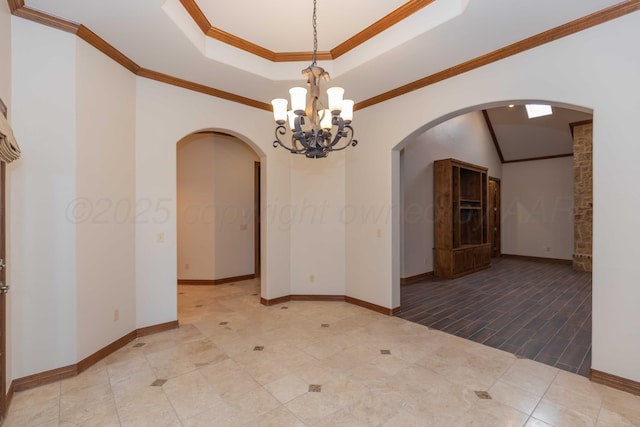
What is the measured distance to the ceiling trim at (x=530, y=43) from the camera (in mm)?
2365

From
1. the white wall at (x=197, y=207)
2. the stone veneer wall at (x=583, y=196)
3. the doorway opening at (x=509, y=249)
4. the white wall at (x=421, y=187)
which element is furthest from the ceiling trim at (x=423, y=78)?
the stone veneer wall at (x=583, y=196)

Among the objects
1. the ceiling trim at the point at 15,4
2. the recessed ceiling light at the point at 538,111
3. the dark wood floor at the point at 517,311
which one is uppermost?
the recessed ceiling light at the point at 538,111

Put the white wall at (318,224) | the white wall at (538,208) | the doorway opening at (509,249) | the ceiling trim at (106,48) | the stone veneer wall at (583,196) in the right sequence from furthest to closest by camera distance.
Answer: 1. the white wall at (538,208)
2. the stone veneer wall at (583,196)
3. the white wall at (318,224)
4. the doorway opening at (509,249)
5. the ceiling trim at (106,48)

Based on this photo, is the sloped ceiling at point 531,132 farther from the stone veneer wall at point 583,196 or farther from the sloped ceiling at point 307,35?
the sloped ceiling at point 307,35

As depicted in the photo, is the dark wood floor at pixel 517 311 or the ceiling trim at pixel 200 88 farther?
the ceiling trim at pixel 200 88

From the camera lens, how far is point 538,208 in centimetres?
906

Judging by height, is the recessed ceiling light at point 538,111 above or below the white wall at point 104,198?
above

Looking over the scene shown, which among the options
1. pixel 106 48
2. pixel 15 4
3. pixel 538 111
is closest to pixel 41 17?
pixel 15 4

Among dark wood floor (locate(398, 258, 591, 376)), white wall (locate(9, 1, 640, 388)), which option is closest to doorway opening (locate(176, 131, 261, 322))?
white wall (locate(9, 1, 640, 388))

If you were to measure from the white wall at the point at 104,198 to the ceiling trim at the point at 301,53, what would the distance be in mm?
1084

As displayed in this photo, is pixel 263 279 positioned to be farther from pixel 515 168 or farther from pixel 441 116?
pixel 515 168

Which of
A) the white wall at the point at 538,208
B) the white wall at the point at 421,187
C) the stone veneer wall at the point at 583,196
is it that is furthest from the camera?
the white wall at the point at 538,208

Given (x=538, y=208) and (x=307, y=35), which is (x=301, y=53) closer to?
(x=307, y=35)

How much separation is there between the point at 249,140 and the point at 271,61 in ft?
4.02
